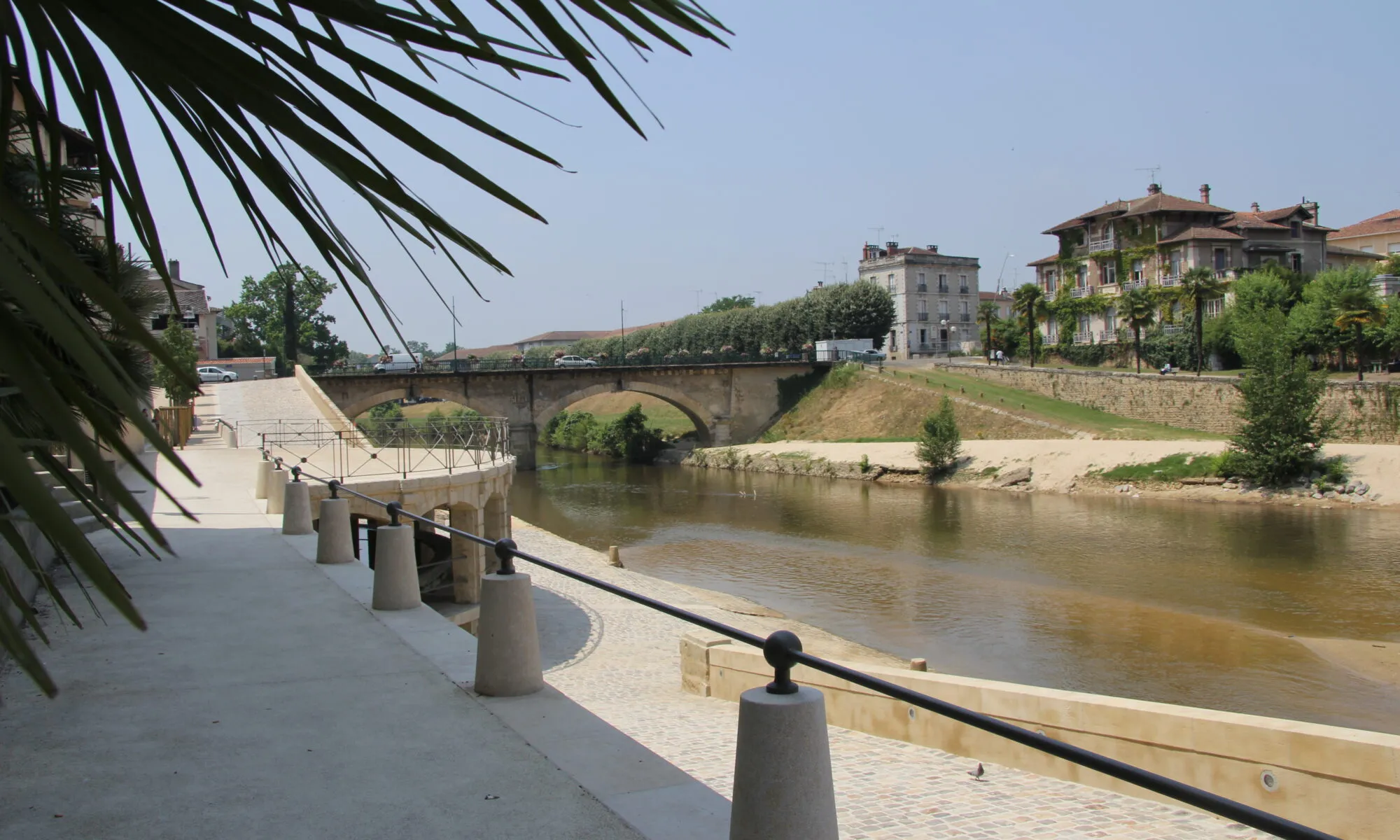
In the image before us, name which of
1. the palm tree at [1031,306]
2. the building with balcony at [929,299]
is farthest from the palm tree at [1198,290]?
the building with balcony at [929,299]

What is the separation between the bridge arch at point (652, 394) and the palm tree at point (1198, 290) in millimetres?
26495

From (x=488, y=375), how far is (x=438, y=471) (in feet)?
125

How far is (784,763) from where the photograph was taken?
3.62 meters

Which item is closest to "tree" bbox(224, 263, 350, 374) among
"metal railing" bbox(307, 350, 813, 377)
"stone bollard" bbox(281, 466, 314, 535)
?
"metal railing" bbox(307, 350, 813, 377)

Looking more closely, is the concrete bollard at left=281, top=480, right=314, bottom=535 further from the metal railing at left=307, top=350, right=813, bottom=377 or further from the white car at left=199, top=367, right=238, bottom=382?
the white car at left=199, top=367, right=238, bottom=382

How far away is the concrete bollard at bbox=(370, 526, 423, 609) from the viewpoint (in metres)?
8.52

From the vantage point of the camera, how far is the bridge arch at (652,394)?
6091 cm

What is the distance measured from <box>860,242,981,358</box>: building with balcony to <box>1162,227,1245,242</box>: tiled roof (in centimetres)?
2373

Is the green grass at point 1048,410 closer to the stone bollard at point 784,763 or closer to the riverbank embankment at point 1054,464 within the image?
the riverbank embankment at point 1054,464

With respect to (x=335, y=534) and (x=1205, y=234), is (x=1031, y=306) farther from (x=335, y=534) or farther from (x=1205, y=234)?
(x=335, y=534)

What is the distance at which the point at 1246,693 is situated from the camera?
16.3 metres

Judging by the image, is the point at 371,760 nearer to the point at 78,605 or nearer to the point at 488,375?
the point at 78,605

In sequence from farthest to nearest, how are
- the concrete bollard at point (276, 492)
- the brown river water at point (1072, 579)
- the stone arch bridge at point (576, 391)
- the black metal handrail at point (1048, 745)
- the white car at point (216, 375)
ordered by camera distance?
the white car at point (216, 375) < the stone arch bridge at point (576, 391) < the brown river water at point (1072, 579) < the concrete bollard at point (276, 492) < the black metal handrail at point (1048, 745)

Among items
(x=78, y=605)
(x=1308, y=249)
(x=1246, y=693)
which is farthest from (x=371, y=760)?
(x=1308, y=249)
